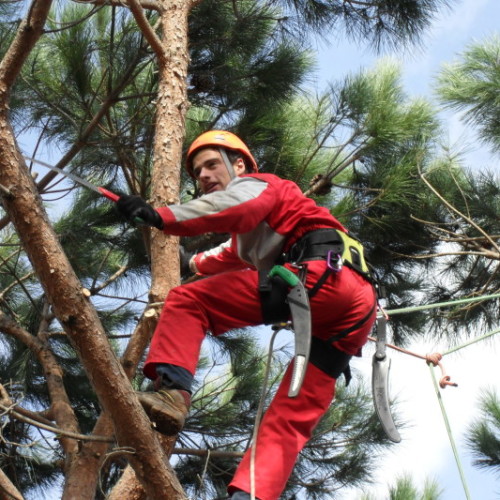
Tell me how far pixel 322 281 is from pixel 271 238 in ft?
0.75

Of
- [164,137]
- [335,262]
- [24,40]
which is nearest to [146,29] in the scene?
[164,137]

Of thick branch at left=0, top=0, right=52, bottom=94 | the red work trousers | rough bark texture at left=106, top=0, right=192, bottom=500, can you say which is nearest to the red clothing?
the red work trousers

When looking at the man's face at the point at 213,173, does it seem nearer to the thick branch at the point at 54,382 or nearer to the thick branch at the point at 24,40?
the thick branch at the point at 24,40

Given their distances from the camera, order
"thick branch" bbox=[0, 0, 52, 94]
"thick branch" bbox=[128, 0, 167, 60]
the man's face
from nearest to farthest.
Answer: "thick branch" bbox=[0, 0, 52, 94] < the man's face < "thick branch" bbox=[128, 0, 167, 60]

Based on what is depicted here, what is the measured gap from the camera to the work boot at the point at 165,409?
2.53 m

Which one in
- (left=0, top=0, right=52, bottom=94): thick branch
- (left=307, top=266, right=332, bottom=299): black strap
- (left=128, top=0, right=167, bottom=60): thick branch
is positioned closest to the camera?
(left=307, top=266, right=332, bottom=299): black strap

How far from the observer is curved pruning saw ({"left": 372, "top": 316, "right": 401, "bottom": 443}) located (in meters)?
2.97

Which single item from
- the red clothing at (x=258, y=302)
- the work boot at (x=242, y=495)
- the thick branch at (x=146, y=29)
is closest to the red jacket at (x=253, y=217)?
the red clothing at (x=258, y=302)

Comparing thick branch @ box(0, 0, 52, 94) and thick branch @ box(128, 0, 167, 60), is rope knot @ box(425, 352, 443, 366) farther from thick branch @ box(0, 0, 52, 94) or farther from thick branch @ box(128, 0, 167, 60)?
thick branch @ box(128, 0, 167, 60)

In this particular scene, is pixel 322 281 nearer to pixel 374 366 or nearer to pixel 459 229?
pixel 374 366

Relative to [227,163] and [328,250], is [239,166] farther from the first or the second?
[328,250]

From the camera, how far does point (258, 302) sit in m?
2.79

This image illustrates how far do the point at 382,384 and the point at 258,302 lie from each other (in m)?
0.50

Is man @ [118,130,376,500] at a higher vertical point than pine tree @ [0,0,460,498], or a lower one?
lower
